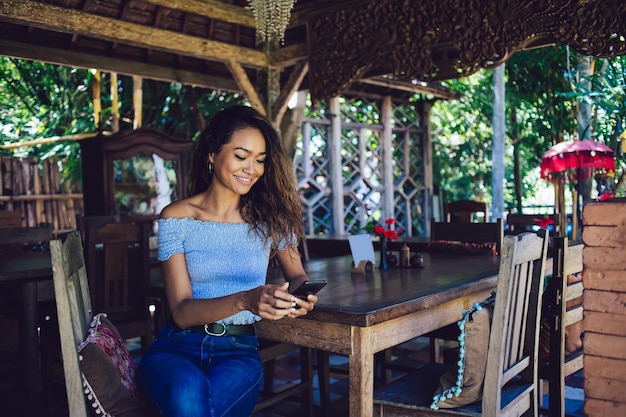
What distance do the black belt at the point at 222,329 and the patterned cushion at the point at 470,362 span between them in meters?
0.71

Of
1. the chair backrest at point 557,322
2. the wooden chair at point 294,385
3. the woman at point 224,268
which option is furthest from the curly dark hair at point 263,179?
the chair backrest at point 557,322

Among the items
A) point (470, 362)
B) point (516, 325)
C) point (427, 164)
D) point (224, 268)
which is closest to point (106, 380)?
point (224, 268)

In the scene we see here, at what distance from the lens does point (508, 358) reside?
86.4 inches

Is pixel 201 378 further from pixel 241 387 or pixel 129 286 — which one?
pixel 129 286

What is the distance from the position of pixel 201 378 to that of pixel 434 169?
10.9 meters

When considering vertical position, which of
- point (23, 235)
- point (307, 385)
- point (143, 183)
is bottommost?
point (307, 385)

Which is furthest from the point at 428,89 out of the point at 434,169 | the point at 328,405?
the point at 328,405

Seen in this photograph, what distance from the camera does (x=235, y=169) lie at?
7.20 feet

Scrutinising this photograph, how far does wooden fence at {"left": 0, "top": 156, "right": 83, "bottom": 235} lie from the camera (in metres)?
7.60

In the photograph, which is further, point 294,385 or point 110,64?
point 110,64

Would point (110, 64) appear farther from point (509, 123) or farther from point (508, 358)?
point (509, 123)

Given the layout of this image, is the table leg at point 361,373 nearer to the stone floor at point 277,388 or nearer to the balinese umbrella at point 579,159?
the stone floor at point 277,388

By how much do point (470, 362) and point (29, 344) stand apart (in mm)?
2556

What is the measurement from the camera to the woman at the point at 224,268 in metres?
1.81
